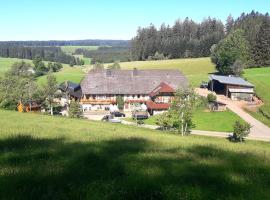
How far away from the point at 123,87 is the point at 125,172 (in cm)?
6441

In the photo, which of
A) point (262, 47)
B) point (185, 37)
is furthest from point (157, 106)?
point (185, 37)

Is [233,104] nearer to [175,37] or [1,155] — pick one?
[1,155]

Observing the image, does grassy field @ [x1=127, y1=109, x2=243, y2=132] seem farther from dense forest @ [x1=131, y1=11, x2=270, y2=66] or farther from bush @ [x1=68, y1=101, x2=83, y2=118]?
dense forest @ [x1=131, y1=11, x2=270, y2=66]

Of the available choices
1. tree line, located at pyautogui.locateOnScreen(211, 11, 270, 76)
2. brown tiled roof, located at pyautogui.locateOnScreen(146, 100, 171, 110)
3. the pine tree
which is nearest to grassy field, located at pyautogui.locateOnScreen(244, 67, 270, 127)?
tree line, located at pyautogui.locateOnScreen(211, 11, 270, 76)

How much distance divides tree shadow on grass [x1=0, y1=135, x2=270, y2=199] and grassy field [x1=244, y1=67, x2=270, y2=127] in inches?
1848

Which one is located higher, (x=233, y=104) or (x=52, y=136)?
(x=52, y=136)

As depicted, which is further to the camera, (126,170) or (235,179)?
(126,170)

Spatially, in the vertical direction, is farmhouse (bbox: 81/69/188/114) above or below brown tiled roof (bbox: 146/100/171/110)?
above

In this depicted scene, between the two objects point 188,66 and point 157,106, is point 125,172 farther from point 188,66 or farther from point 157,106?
point 188,66

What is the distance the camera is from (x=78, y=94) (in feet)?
255

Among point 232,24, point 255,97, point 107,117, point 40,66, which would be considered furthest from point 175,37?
point 107,117

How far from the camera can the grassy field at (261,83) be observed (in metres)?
63.2

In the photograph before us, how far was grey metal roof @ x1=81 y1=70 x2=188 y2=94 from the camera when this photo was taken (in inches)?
2938

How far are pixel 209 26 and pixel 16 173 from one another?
157511mm
